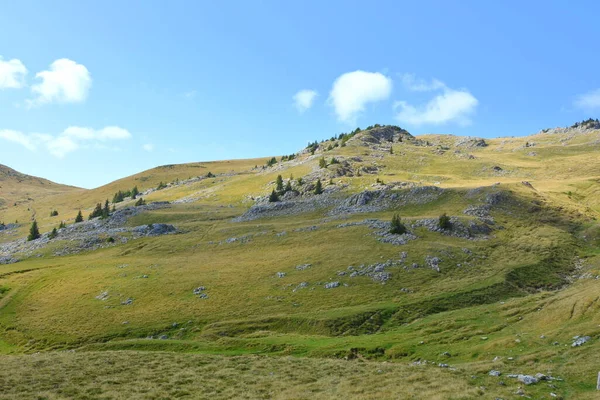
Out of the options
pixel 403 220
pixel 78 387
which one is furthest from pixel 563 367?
pixel 403 220

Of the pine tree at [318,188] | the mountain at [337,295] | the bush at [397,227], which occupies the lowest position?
the mountain at [337,295]

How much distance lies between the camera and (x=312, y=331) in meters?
53.1

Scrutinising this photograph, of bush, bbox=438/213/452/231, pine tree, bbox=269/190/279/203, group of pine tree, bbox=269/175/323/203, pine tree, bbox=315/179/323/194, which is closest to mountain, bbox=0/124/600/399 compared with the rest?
bush, bbox=438/213/452/231

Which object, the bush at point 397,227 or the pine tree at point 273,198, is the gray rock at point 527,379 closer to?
the bush at point 397,227

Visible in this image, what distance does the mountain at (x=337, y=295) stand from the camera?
30672mm

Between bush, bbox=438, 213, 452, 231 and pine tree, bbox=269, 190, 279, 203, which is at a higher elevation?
pine tree, bbox=269, 190, 279, 203

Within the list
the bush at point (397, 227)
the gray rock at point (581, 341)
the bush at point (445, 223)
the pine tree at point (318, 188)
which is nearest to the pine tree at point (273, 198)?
the pine tree at point (318, 188)

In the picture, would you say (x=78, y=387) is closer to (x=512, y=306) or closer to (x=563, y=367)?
(x=563, y=367)

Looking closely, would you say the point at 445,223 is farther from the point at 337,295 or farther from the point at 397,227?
the point at 337,295

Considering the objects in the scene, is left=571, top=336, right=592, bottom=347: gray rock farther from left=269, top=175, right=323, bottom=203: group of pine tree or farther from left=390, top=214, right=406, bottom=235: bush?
left=269, top=175, right=323, bottom=203: group of pine tree

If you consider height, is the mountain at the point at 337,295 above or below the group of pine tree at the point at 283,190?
below

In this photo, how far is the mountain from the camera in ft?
101

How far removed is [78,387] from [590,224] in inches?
3937

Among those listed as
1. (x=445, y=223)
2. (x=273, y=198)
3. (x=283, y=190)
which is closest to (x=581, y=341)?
(x=445, y=223)
